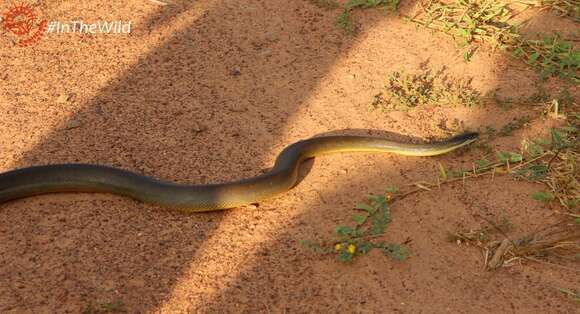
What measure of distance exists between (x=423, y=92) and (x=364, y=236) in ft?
7.57

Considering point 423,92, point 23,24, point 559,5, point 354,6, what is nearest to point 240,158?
point 423,92

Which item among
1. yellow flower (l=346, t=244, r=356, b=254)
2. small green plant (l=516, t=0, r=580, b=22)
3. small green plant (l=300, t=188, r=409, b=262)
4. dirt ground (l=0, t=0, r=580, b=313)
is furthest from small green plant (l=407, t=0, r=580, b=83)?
yellow flower (l=346, t=244, r=356, b=254)

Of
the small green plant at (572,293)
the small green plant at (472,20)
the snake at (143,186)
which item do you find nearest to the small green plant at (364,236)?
the snake at (143,186)

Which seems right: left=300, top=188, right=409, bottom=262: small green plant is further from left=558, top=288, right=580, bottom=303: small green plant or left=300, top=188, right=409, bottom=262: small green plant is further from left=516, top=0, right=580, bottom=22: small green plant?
left=516, top=0, right=580, bottom=22: small green plant

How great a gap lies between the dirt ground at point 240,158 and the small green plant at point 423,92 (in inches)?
4.2

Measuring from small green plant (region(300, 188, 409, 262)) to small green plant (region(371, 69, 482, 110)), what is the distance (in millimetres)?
1617

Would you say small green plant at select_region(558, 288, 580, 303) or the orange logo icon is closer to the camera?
small green plant at select_region(558, 288, 580, 303)

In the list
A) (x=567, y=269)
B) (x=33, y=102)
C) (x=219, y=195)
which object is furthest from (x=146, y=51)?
(x=567, y=269)

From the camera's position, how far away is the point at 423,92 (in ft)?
21.5

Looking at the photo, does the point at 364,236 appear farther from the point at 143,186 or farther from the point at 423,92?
the point at 423,92

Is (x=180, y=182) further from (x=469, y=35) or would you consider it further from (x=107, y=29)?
(x=469, y=35)

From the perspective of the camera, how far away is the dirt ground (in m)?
4.34

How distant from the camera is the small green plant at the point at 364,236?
14.9 feet

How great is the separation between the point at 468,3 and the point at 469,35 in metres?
0.58
